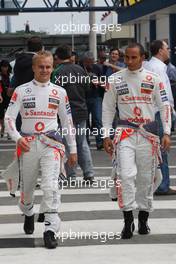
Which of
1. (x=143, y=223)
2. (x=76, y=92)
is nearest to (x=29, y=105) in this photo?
(x=143, y=223)

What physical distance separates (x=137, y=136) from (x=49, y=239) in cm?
128

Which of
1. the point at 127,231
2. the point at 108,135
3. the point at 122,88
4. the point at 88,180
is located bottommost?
the point at 88,180

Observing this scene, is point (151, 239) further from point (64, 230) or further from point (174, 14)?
point (174, 14)

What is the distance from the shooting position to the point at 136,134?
786cm

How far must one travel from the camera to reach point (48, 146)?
299 inches

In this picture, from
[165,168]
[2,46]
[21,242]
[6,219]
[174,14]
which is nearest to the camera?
[21,242]

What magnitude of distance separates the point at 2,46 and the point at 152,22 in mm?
58504

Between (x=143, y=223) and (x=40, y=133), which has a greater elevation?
(x=40, y=133)

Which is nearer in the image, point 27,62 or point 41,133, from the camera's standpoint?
point 41,133

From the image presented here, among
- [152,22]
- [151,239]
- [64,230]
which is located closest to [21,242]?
[64,230]

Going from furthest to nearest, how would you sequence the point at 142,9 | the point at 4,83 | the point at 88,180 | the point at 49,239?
the point at 142,9 → the point at 4,83 → the point at 88,180 → the point at 49,239

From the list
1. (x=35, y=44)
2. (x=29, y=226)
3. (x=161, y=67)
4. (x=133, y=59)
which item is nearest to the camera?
(x=133, y=59)

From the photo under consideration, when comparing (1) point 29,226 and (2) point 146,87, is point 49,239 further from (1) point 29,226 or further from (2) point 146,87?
(2) point 146,87

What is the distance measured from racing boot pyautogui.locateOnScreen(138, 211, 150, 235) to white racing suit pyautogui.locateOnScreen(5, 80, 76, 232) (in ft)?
2.94
